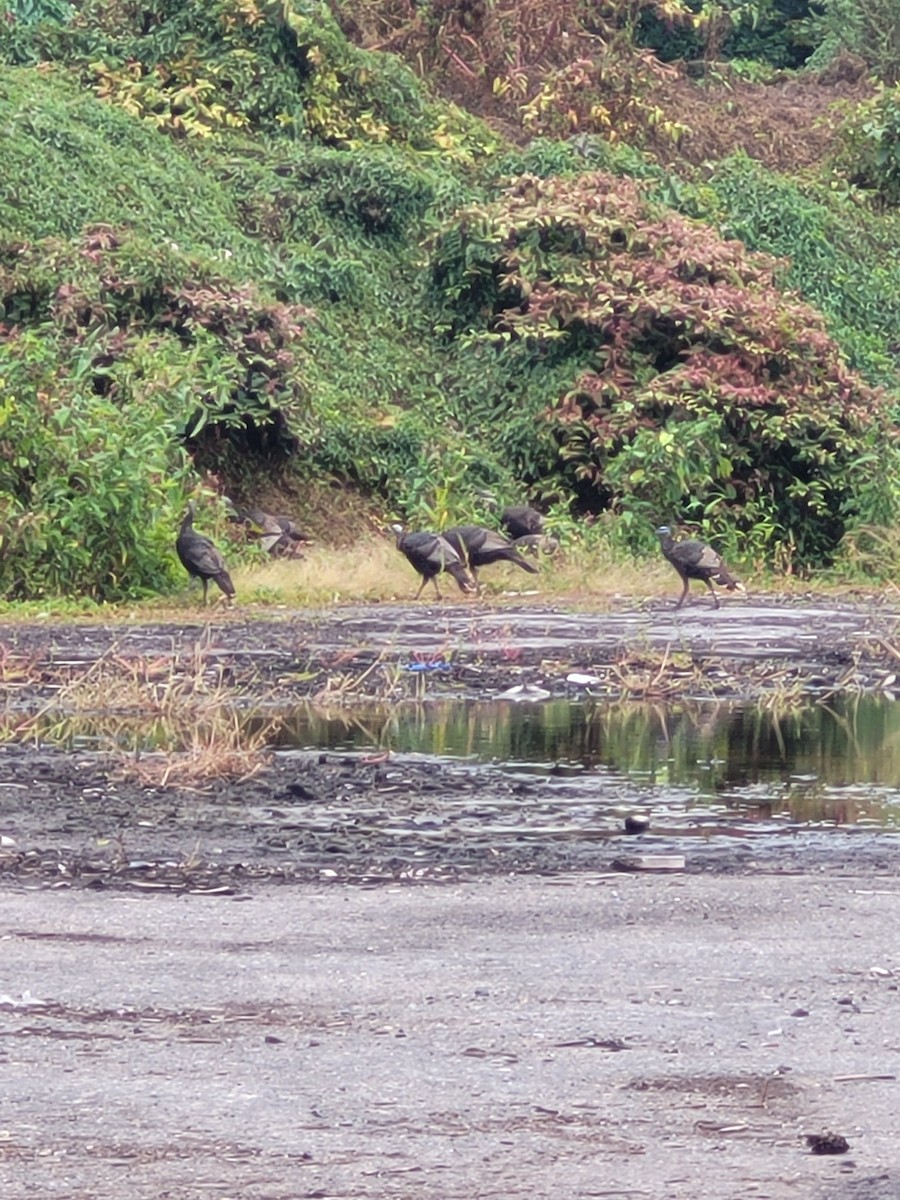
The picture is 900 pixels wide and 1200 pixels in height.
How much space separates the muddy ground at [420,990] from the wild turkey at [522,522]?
39.6ft

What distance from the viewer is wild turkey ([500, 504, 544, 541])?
22484mm

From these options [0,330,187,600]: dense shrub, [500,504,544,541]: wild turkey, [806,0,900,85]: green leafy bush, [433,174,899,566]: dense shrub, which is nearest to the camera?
[0,330,187,600]: dense shrub

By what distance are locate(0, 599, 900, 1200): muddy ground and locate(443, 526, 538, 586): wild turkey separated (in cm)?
906

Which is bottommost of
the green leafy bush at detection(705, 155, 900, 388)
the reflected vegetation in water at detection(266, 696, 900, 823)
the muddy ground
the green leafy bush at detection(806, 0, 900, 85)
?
the muddy ground

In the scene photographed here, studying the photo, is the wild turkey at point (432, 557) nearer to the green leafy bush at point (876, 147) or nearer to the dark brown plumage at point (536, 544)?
the dark brown plumage at point (536, 544)

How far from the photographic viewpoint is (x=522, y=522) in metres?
22.5

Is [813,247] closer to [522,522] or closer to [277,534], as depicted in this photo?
[522,522]

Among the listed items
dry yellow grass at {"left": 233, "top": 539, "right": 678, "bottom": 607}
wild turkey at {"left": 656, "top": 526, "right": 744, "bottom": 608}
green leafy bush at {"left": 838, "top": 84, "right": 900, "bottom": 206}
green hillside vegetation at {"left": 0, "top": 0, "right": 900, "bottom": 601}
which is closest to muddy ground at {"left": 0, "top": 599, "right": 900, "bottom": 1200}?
dry yellow grass at {"left": 233, "top": 539, "right": 678, "bottom": 607}

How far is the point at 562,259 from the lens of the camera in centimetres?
2533

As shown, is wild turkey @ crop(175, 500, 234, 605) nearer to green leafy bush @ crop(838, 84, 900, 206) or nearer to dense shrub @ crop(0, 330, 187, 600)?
dense shrub @ crop(0, 330, 187, 600)

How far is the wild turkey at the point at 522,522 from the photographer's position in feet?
73.8

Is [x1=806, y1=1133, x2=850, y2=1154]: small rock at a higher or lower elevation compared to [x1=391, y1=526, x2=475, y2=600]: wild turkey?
lower

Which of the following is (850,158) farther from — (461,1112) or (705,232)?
(461,1112)

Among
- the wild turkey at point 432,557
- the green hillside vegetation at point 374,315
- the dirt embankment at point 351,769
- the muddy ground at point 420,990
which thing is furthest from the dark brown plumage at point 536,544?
the muddy ground at point 420,990
